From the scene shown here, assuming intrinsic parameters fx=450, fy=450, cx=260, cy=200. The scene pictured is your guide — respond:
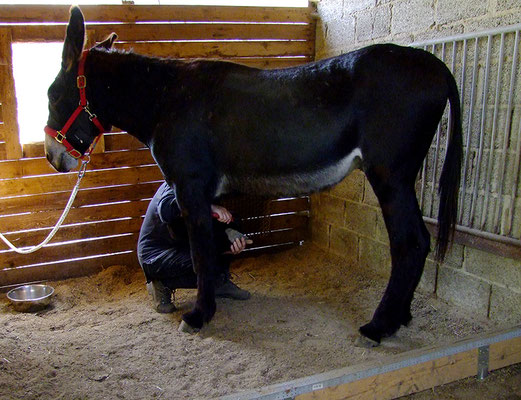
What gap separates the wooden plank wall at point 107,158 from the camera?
3326 millimetres

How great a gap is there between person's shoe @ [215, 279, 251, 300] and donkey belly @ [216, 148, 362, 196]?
2.65 ft

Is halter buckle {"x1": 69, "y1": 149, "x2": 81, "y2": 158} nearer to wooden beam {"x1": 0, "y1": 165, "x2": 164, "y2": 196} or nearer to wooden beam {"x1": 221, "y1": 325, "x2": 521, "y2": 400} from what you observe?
wooden beam {"x1": 0, "y1": 165, "x2": 164, "y2": 196}

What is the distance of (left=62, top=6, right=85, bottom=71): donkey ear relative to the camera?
8.18ft

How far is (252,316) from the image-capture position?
9.74 feet

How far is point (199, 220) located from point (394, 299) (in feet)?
3.80

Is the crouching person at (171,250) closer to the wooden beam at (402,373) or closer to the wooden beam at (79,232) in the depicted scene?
the wooden beam at (79,232)

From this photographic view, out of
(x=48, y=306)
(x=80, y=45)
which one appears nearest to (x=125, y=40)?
(x=80, y=45)

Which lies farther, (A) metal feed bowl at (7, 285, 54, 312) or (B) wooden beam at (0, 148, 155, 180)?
(B) wooden beam at (0, 148, 155, 180)

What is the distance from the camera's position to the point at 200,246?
263cm

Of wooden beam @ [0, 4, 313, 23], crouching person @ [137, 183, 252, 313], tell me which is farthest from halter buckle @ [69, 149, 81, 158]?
wooden beam @ [0, 4, 313, 23]

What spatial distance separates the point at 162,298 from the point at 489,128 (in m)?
2.32

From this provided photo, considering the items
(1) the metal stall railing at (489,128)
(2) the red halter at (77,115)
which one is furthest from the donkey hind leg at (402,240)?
(2) the red halter at (77,115)

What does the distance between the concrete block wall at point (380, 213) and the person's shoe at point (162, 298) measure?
63.5 inches

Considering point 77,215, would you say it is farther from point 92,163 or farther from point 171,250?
point 171,250
